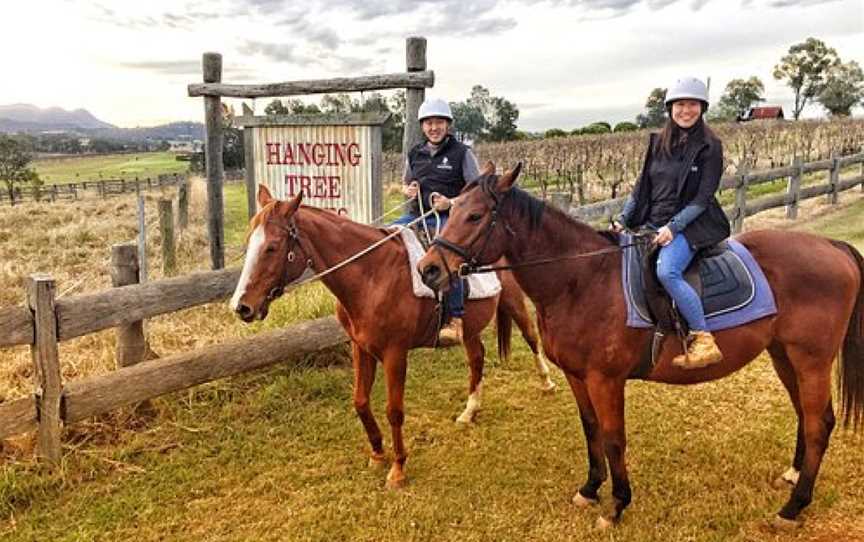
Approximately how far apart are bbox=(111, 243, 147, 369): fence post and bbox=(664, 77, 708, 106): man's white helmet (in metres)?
4.07

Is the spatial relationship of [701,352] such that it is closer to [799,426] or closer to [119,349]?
[799,426]

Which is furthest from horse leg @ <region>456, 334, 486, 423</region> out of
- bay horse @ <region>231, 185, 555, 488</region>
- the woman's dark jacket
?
the woman's dark jacket

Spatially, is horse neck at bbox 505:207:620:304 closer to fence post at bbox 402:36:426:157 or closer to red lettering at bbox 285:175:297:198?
fence post at bbox 402:36:426:157

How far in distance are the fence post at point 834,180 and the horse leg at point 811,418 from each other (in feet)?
51.0

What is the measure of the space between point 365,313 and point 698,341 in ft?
6.81

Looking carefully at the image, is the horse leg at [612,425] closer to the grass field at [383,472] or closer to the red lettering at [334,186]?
the grass field at [383,472]

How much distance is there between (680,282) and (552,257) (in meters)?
0.73

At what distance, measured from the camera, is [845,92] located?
6425cm

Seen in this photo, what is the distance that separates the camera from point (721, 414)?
546 centimetres

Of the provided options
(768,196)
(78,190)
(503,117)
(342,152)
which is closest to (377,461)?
(342,152)

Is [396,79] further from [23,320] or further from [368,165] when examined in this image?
[23,320]

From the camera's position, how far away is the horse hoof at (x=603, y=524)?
3822 millimetres

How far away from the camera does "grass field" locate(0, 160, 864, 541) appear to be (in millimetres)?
3887

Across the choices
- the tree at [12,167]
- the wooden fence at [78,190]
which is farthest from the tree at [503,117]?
the tree at [12,167]
